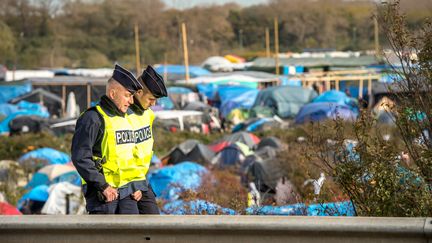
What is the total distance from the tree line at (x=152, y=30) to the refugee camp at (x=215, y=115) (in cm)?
19

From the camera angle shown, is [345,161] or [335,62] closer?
[345,161]

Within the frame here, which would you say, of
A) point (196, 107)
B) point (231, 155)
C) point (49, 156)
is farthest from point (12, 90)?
point (231, 155)

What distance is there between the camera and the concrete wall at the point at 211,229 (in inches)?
204

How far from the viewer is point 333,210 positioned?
735cm

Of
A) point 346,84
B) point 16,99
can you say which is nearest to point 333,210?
point 16,99

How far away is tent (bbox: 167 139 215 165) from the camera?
2981 centimetres

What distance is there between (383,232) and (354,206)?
1910 mm

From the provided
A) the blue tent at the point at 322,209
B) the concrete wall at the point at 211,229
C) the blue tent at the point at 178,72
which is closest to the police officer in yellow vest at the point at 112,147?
the concrete wall at the point at 211,229

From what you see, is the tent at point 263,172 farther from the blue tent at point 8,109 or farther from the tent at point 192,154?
the blue tent at point 8,109

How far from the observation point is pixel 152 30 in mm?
105375

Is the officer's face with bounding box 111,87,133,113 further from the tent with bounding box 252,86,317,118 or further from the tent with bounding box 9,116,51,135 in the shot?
the tent with bounding box 252,86,317,118

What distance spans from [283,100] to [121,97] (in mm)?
44874

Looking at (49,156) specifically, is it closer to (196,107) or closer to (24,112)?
(24,112)

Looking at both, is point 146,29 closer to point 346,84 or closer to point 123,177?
point 346,84
